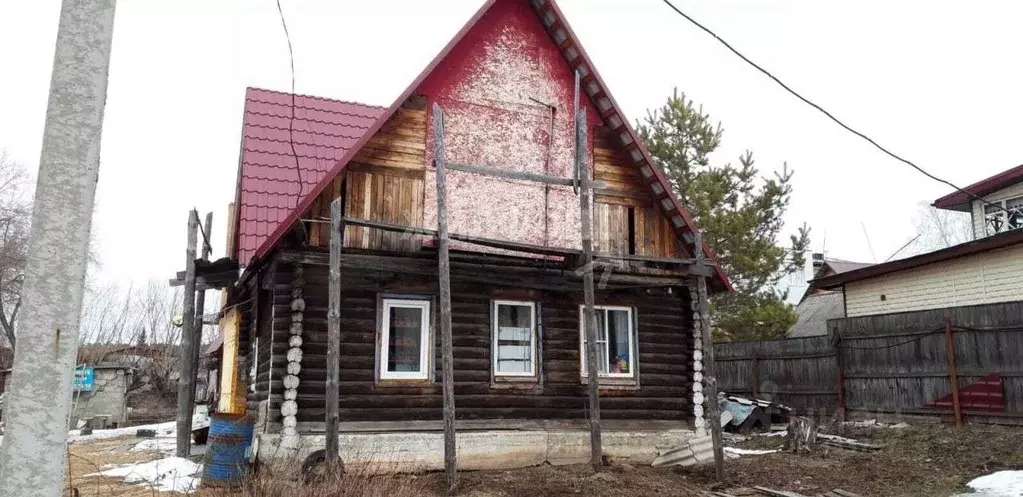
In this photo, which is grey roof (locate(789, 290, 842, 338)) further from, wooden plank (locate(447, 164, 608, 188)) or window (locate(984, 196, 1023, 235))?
wooden plank (locate(447, 164, 608, 188))

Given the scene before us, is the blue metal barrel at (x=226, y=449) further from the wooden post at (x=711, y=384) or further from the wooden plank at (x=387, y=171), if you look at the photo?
the wooden post at (x=711, y=384)

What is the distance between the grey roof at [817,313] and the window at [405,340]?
20.6 metres

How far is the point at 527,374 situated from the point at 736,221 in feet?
48.2

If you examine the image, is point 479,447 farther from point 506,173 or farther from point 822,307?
point 822,307

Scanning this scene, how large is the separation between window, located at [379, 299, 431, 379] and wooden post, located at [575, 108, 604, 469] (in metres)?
2.59

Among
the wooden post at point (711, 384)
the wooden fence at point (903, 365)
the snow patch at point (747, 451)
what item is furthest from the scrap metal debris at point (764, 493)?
the wooden fence at point (903, 365)

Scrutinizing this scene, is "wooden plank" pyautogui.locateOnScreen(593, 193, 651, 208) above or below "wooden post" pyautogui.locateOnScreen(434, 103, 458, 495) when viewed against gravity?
above

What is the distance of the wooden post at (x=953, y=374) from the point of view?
1491 centimetres

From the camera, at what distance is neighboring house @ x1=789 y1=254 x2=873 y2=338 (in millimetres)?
30016

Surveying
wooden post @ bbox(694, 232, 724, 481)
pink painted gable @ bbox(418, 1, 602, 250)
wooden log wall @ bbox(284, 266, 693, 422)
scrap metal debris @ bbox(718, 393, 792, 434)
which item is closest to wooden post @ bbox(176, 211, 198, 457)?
wooden log wall @ bbox(284, 266, 693, 422)

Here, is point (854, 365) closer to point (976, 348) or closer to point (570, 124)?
point (976, 348)

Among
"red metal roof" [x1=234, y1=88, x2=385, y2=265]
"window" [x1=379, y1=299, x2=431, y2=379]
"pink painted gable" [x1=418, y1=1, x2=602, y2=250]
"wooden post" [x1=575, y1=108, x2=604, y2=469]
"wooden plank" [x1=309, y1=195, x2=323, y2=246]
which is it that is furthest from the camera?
"red metal roof" [x1=234, y1=88, x2=385, y2=265]

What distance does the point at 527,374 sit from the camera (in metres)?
13.0

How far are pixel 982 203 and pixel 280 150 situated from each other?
63.2 ft
